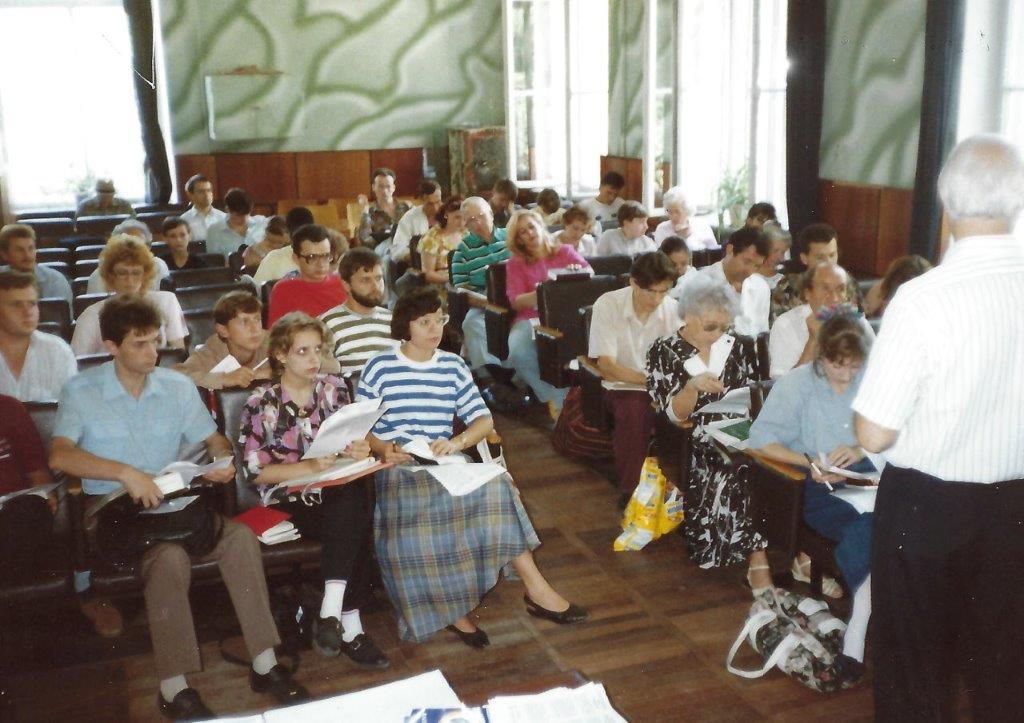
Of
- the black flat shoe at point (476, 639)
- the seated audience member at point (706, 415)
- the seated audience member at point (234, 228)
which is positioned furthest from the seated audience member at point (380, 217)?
the black flat shoe at point (476, 639)

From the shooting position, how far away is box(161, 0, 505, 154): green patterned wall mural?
35.2ft

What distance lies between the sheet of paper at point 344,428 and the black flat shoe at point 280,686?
679mm

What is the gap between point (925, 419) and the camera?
1926 millimetres

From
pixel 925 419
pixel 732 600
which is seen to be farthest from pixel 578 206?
pixel 925 419

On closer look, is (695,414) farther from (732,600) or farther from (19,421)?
(19,421)

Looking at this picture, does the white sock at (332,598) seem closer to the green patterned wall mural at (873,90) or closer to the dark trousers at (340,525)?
the dark trousers at (340,525)

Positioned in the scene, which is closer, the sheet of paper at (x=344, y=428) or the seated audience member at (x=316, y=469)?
the sheet of paper at (x=344, y=428)

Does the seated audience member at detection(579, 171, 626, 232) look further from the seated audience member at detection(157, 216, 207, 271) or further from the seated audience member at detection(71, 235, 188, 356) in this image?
the seated audience member at detection(71, 235, 188, 356)

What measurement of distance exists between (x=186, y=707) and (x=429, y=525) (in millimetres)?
928

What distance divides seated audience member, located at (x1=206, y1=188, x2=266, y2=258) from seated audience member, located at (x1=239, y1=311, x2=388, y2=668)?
A: 14.4 feet

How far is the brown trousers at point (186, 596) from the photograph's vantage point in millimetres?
2980

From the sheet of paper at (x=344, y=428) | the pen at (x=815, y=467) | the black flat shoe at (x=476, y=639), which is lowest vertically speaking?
the black flat shoe at (x=476, y=639)

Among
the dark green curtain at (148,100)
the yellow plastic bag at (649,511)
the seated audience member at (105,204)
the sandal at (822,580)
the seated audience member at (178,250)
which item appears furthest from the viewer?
the dark green curtain at (148,100)

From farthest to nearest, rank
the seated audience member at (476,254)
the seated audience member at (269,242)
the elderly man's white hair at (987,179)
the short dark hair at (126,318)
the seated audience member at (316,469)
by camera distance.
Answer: the seated audience member at (269,242) → the seated audience member at (476,254) → the seated audience member at (316,469) → the short dark hair at (126,318) → the elderly man's white hair at (987,179)
